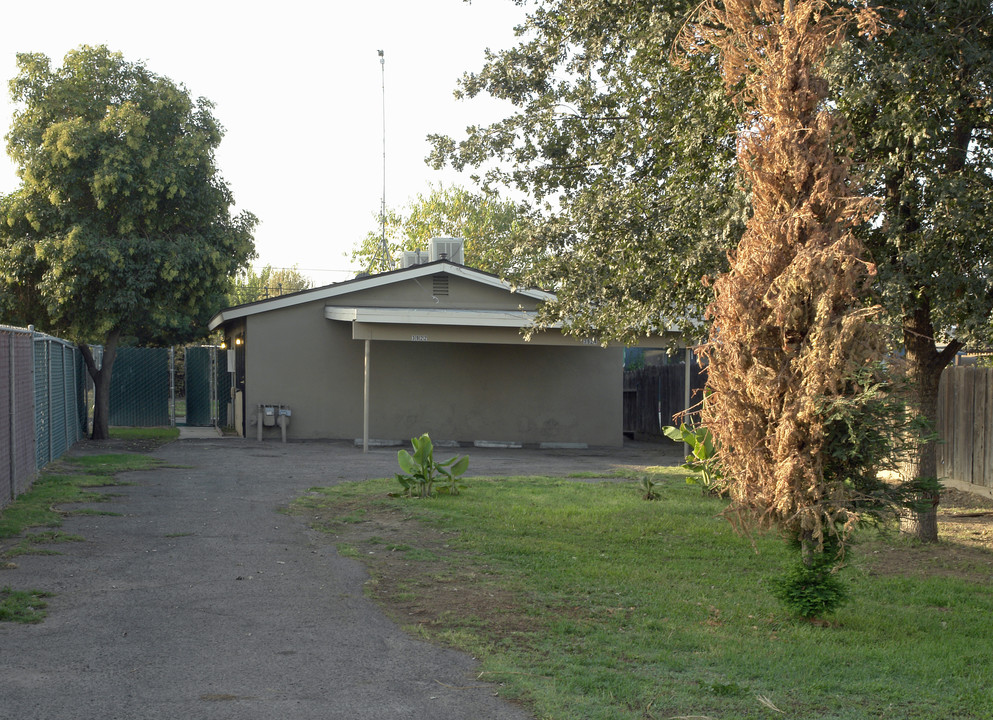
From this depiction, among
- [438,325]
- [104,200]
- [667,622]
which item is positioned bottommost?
[667,622]

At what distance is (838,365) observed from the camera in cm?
586

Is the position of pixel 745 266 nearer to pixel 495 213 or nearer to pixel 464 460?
pixel 464 460

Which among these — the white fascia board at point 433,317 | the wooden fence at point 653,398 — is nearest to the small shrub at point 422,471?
the white fascia board at point 433,317

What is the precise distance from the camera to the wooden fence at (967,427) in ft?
37.5

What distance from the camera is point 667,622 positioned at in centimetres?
615

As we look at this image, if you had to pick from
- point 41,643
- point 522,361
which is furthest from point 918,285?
point 522,361

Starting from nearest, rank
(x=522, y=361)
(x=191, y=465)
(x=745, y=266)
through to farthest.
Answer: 1. (x=745, y=266)
2. (x=191, y=465)
3. (x=522, y=361)

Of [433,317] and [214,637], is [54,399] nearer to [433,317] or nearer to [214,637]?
[433,317]

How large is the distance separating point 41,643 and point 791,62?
5988mm

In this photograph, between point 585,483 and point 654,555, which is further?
point 585,483

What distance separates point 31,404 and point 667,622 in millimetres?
9258

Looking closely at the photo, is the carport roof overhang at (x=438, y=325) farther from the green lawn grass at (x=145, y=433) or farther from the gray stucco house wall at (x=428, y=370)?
the green lawn grass at (x=145, y=433)

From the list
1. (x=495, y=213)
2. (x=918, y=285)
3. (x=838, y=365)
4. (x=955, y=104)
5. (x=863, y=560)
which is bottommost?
(x=863, y=560)

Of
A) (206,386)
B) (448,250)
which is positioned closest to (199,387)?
(206,386)
